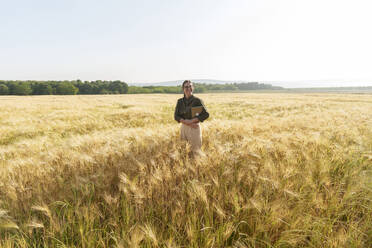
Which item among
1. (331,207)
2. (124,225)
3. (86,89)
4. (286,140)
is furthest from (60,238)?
(86,89)

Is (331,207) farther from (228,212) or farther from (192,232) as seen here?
(192,232)

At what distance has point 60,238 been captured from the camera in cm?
133

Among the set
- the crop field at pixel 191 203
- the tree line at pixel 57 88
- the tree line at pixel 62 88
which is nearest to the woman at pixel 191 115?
the crop field at pixel 191 203

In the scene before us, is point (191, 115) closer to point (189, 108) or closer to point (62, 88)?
point (189, 108)

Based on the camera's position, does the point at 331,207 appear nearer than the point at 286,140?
Yes

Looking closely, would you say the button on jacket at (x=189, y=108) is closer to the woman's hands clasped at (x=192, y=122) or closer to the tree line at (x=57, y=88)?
the woman's hands clasped at (x=192, y=122)

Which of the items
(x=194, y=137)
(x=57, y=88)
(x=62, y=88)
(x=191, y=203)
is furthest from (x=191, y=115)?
(x=57, y=88)

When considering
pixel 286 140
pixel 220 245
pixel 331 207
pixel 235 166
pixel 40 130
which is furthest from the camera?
pixel 40 130

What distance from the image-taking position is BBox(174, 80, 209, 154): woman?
9.92 feet

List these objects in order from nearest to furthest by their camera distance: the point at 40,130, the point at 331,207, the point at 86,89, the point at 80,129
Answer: the point at 331,207
the point at 40,130
the point at 80,129
the point at 86,89

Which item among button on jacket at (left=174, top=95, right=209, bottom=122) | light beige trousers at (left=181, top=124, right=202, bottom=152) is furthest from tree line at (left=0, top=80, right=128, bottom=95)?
light beige trousers at (left=181, top=124, right=202, bottom=152)

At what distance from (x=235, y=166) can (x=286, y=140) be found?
5.49 feet

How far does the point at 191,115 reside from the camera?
10.1ft

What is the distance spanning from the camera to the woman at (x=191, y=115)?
302 centimetres
